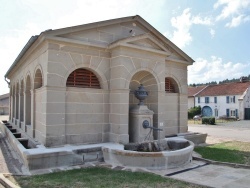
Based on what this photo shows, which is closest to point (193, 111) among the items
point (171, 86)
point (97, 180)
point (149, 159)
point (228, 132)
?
point (228, 132)

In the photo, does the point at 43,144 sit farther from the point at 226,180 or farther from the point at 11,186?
the point at 226,180

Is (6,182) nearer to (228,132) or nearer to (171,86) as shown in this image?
(171,86)

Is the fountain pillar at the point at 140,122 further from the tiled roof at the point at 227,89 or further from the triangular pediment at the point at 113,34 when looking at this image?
the tiled roof at the point at 227,89

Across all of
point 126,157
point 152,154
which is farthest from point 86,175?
point 152,154

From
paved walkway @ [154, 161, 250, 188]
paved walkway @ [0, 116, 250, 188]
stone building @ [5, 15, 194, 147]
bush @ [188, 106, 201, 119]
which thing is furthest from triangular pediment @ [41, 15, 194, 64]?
bush @ [188, 106, 201, 119]

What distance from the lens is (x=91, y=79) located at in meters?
9.44

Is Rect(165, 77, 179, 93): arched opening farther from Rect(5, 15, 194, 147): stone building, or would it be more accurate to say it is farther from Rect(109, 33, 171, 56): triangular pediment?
Rect(109, 33, 171, 56): triangular pediment

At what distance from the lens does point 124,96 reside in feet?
29.5

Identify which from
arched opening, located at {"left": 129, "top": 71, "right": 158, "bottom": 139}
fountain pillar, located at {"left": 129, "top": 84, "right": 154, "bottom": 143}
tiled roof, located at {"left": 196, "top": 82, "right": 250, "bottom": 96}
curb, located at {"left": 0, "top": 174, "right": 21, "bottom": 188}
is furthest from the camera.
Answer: tiled roof, located at {"left": 196, "top": 82, "right": 250, "bottom": 96}

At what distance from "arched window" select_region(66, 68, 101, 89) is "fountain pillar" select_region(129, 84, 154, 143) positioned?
175 centimetres

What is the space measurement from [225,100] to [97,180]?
35869mm

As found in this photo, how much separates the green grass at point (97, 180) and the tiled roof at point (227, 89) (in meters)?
34.4

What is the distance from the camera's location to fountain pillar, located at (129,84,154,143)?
9255 millimetres

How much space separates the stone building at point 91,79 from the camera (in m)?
8.31
